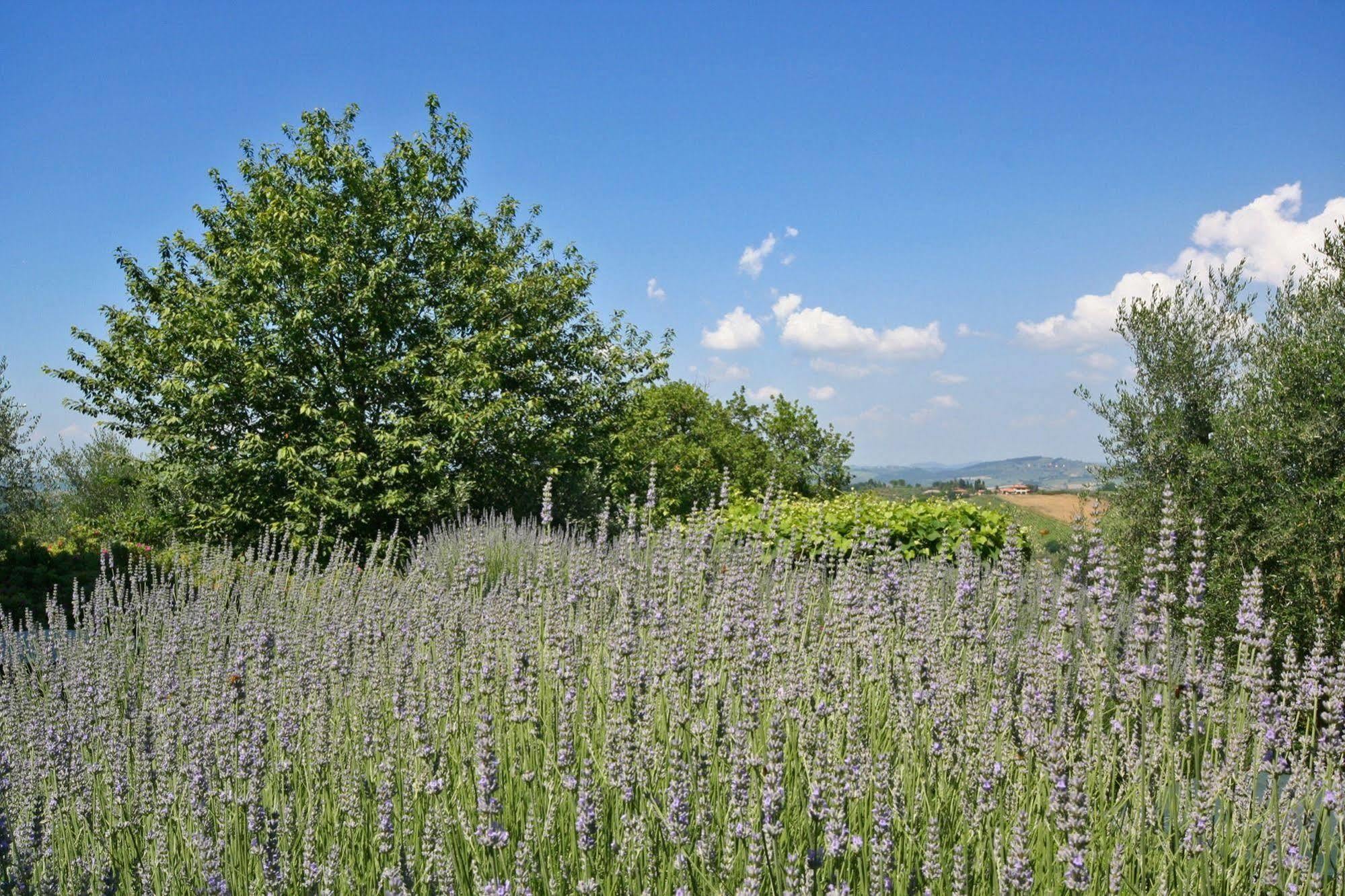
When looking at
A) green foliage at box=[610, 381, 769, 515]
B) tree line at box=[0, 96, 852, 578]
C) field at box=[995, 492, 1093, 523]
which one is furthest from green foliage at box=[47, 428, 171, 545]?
field at box=[995, 492, 1093, 523]

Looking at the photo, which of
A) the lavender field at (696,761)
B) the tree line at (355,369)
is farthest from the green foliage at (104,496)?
the lavender field at (696,761)

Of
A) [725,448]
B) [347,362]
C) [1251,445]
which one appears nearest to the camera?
[1251,445]

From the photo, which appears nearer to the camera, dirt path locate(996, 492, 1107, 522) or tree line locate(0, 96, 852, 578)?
tree line locate(0, 96, 852, 578)

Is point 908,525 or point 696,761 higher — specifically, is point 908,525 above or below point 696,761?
above

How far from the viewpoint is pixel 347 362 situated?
13.9m

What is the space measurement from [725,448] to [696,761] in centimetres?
1845

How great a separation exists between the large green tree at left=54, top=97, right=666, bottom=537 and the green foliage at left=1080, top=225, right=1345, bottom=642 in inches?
319

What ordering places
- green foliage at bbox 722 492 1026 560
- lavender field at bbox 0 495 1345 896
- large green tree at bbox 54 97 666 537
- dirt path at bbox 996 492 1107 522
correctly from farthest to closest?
1. dirt path at bbox 996 492 1107 522
2. large green tree at bbox 54 97 666 537
3. green foliage at bbox 722 492 1026 560
4. lavender field at bbox 0 495 1345 896

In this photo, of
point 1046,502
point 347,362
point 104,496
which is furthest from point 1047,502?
point 104,496

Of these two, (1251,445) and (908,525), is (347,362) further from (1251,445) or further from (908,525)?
(1251,445)

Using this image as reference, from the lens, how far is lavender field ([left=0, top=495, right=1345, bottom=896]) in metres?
2.27

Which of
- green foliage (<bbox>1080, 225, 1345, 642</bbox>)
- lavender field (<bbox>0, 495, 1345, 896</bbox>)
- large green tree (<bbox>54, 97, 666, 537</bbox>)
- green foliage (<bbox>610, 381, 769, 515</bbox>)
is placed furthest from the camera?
green foliage (<bbox>610, 381, 769, 515</bbox>)

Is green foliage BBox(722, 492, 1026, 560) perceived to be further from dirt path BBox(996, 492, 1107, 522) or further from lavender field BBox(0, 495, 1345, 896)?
dirt path BBox(996, 492, 1107, 522)

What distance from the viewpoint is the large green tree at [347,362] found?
1311 cm
